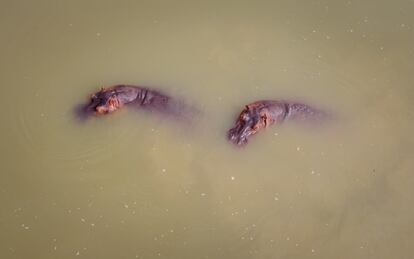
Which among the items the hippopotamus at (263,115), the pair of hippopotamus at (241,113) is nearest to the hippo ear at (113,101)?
the pair of hippopotamus at (241,113)

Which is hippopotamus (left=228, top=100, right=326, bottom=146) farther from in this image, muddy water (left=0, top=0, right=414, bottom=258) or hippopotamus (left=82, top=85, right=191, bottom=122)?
hippopotamus (left=82, top=85, right=191, bottom=122)

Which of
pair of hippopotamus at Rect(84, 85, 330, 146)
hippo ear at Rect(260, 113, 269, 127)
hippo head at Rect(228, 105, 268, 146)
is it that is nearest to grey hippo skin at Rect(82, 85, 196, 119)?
pair of hippopotamus at Rect(84, 85, 330, 146)

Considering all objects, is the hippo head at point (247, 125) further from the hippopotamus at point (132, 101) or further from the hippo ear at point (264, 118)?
the hippopotamus at point (132, 101)

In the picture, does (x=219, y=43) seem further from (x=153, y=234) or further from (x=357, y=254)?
(x=357, y=254)

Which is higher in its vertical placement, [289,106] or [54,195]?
[289,106]

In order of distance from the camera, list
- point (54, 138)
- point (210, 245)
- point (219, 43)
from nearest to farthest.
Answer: point (210, 245)
point (54, 138)
point (219, 43)

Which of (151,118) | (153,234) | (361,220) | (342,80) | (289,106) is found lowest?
(153,234)

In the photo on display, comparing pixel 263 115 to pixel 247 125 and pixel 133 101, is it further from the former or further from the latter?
pixel 133 101

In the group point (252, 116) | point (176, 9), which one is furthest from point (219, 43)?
point (252, 116)

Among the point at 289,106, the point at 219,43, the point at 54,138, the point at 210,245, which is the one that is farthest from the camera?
the point at 219,43

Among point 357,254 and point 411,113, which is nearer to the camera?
point 357,254
